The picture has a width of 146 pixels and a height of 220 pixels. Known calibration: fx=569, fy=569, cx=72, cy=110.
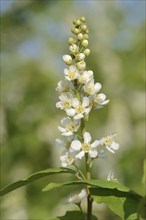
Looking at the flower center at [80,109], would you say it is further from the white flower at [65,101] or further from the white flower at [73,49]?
the white flower at [73,49]

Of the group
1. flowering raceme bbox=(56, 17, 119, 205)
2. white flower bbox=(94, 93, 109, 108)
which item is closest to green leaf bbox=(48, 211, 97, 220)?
flowering raceme bbox=(56, 17, 119, 205)

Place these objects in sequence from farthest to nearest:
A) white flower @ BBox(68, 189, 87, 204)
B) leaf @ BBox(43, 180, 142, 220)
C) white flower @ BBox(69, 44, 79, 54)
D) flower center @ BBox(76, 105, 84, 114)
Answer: white flower @ BBox(69, 44, 79, 54) < flower center @ BBox(76, 105, 84, 114) < white flower @ BBox(68, 189, 87, 204) < leaf @ BBox(43, 180, 142, 220)

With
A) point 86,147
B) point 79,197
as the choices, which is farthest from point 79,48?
point 79,197

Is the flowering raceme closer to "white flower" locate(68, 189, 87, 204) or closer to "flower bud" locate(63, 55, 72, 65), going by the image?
"flower bud" locate(63, 55, 72, 65)

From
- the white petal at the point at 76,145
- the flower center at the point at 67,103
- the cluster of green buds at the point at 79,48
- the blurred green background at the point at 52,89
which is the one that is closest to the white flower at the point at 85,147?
the white petal at the point at 76,145

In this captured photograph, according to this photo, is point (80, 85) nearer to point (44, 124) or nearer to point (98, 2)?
point (44, 124)

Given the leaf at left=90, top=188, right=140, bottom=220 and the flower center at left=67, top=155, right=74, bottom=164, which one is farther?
the flower center at left=67, top=155, right=74, bottom=164

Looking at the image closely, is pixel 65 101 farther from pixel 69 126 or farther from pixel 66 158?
pixel 66 158
